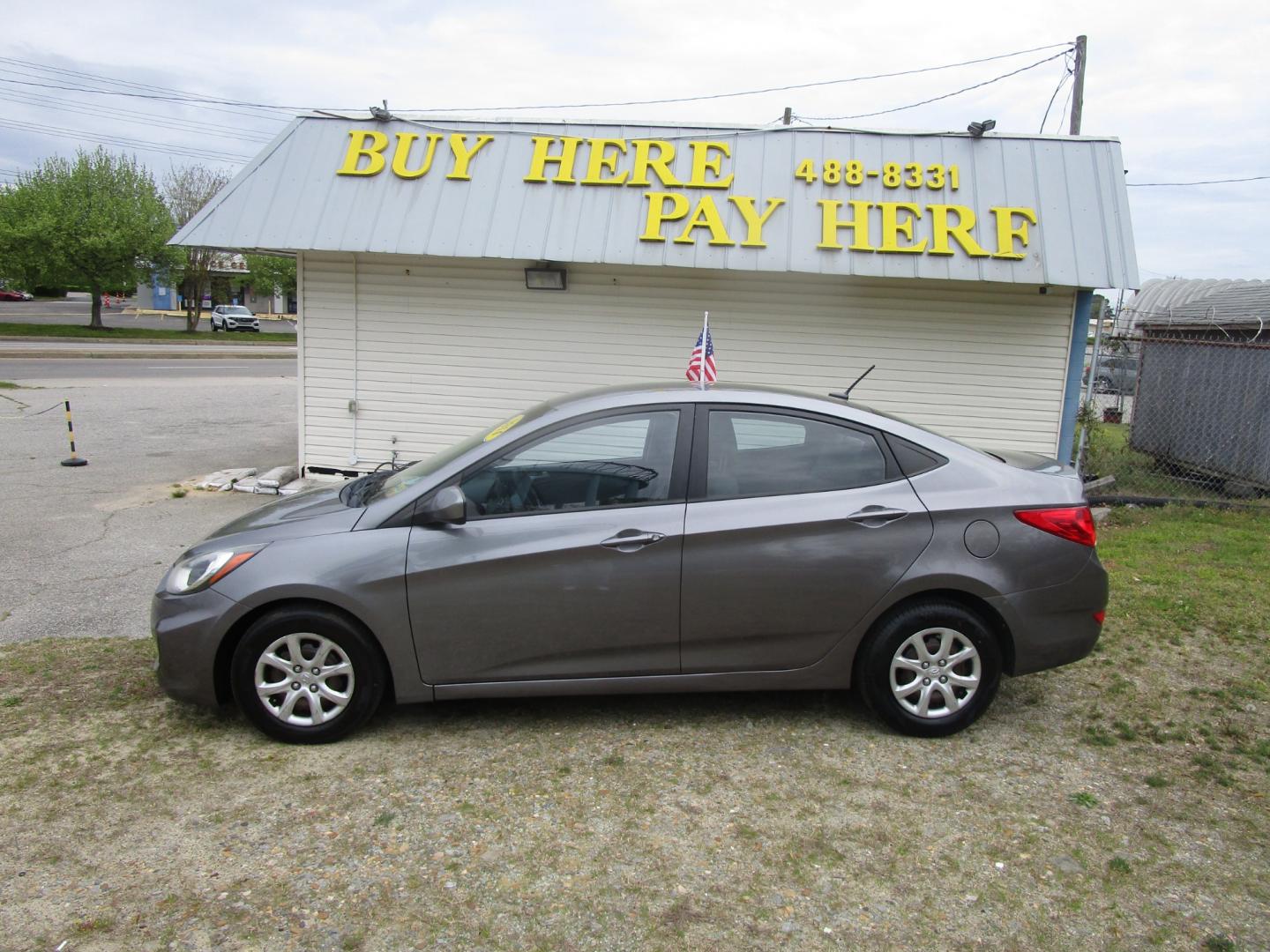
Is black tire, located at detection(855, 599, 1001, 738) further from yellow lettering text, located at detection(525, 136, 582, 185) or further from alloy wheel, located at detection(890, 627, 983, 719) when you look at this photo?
yellow lettering text, located at detection(525, 136, 582, 185)

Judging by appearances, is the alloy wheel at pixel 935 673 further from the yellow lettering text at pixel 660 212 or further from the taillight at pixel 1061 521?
the yellow lettering text at pixel 660 212

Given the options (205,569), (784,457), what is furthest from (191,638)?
(784,457)

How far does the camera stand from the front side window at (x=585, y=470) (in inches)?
165

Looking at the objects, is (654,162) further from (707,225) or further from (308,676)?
(308,676)

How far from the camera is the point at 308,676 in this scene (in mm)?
4094

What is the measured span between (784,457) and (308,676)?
90.6 inches

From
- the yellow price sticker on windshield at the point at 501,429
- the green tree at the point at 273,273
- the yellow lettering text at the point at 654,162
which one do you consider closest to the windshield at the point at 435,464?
the yellow price sticker on windshield at the point at 501,429

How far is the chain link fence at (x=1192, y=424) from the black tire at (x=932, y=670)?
6181 mm

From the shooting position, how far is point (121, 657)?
5199mm

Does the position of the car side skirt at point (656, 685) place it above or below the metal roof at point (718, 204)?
below

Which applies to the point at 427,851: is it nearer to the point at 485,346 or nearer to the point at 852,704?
the point at 852,704

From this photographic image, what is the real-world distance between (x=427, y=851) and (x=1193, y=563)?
22.0 feet

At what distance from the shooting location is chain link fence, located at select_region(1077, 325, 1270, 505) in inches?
399

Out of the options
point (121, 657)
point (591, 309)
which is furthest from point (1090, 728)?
point (591, 309)
